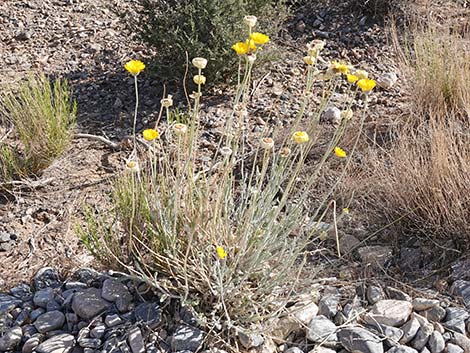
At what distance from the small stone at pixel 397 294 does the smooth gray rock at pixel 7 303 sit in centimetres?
155

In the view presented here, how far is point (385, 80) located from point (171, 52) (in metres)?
1.47

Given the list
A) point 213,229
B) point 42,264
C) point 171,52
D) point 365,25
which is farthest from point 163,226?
point 365,25

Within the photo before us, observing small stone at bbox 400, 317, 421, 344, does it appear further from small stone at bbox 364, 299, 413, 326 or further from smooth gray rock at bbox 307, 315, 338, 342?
smooth gray rock at bbox 307, 315, 338, 342

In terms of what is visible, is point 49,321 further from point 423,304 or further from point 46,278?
point 423,304

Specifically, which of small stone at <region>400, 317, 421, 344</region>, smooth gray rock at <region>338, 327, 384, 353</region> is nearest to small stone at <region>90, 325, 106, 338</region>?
smooth gray rock at <region>338, 327, 384, 353</region>

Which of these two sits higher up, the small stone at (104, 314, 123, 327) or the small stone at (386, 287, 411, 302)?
the small stone at (104, 314, 123, 327)

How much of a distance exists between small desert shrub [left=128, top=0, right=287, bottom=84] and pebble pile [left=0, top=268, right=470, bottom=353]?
1814 mm

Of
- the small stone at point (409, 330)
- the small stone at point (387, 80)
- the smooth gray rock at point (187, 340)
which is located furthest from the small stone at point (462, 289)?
the small stone at point (387, 80)

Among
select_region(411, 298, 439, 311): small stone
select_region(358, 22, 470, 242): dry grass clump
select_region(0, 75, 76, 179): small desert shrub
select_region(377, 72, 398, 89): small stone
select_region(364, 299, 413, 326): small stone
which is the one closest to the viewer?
select_region(364, 299, 413, 326): small stone

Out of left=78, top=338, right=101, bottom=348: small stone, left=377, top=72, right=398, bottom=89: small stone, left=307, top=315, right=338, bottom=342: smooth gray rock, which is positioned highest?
left=377, top=72, right=398, bottom=89: small stone

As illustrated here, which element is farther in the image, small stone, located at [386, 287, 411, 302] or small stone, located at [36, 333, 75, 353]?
small stone, located at [386, 287, 411, 302]

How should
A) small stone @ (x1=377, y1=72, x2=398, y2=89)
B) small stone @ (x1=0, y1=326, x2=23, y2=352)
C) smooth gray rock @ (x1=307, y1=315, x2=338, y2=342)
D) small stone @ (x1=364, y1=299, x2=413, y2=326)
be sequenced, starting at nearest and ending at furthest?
small stone @ (x1=0, y1=326, x2=23, y2=352) → smooth gray rock @ (x1=307, y1=315, x2=338, y2=342) → small stone @ (x1=364, y1=299, x2=413, y2=326) → small stone @ (x1=377, y1=72, x2=398, y2=89)

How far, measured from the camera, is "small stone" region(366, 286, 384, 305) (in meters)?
2.73

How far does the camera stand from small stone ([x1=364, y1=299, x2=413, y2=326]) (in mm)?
2592
